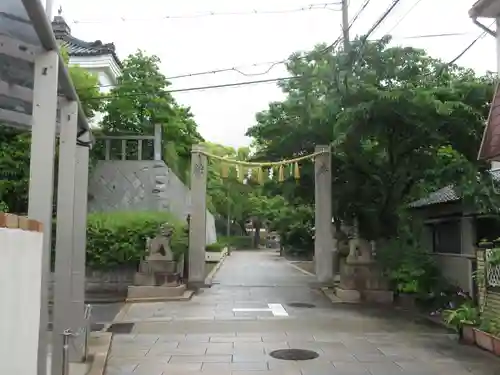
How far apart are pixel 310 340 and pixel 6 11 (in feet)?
22.0

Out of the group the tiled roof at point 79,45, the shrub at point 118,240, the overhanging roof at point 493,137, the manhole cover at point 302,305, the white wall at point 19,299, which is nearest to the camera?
the white wall at point 19,299

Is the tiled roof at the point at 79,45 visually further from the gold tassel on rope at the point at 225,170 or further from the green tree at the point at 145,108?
the gold tassel on rope at the point at 225,170

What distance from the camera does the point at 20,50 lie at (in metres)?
4.29

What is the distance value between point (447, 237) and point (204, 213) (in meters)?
7.09

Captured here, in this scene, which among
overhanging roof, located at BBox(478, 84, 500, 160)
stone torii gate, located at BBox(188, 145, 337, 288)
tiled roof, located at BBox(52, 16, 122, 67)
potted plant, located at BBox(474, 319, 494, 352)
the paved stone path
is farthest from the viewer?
tiled roof, located at BBox(52, 16, 122, 67)

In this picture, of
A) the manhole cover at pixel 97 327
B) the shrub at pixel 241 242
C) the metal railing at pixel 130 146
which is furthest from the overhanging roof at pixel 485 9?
the shrub at pixel 241 242

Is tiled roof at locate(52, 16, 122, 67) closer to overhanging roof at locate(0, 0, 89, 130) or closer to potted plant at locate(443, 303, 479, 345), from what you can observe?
potted plant at locate(443, 303, 479, 345)

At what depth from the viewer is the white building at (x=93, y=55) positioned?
21391 millimetres

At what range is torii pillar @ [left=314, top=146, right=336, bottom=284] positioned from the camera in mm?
15859

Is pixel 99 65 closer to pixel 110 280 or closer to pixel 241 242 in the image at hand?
pixel 110 280

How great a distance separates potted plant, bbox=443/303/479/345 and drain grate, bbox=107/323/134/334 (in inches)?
216

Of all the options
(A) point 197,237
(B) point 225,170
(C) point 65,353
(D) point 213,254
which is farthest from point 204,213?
(D) point 213,254

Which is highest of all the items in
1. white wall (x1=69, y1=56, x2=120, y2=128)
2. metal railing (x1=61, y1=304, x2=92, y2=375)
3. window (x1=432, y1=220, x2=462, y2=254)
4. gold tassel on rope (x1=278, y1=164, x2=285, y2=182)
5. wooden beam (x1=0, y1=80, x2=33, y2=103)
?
white wall (x1=69, y1=56, x2=120, y2=128)

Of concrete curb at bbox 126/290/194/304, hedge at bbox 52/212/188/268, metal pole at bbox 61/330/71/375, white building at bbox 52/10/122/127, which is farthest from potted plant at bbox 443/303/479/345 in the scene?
white building at bbox 52/10/122/127
